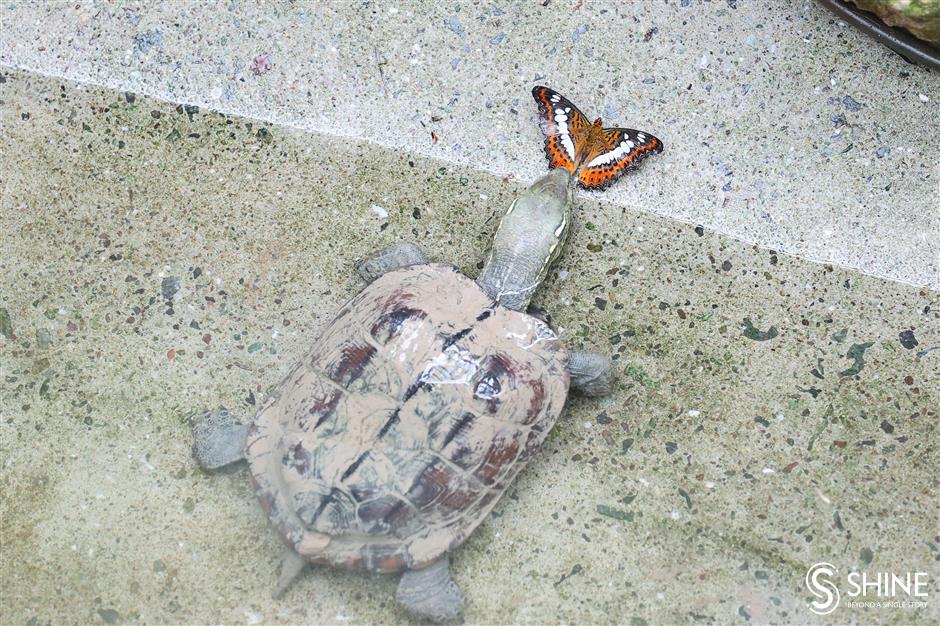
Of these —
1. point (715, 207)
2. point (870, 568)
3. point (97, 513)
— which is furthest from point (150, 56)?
point (870, 568)

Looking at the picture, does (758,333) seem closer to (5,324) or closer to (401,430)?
(401,430)

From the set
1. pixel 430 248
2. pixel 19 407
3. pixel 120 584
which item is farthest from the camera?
pixel 430 248

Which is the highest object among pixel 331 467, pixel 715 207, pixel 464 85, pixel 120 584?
pixel 464 85

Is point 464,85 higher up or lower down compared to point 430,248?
higher up

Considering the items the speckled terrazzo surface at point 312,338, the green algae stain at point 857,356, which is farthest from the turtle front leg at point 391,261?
the green algae stain at point 857,356

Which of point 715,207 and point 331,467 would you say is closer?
point 331,467

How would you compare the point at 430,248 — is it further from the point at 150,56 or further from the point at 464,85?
the point at 150,56
